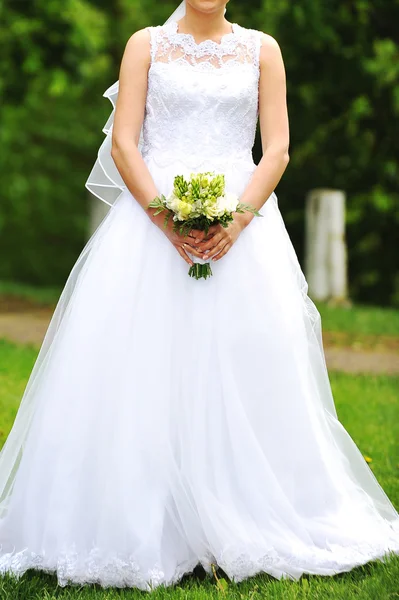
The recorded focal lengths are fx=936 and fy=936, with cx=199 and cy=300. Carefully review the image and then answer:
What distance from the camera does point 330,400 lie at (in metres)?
4.55

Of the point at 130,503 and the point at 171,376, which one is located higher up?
the point at 171,376

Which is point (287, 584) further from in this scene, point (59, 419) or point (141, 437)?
point (59, 419)

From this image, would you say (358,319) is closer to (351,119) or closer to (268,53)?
(351,119)

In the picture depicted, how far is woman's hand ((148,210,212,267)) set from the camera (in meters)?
4.16

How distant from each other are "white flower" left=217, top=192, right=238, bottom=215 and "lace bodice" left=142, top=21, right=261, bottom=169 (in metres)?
0.35

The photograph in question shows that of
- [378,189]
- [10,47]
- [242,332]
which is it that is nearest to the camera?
[242,332]

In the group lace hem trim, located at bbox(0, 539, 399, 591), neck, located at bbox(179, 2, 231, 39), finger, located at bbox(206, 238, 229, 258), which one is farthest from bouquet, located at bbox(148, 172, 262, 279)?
lace hem trim, located at bbox(0, 539, 399, 591)

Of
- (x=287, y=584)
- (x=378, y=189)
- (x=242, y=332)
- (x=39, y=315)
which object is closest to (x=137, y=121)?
(x=242, y=332)

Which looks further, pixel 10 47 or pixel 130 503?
pixel 10 47

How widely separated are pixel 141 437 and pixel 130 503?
29 centimetres

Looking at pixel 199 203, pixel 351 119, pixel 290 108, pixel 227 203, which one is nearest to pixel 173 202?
pixel 199 203

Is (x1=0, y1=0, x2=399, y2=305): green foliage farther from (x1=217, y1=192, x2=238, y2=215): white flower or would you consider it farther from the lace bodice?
(x1=217, y1=192, x2=238, y2=215): white flower

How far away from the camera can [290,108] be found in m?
17.0

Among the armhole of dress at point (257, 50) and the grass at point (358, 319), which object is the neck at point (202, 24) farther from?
the grass at point (358, 319)
